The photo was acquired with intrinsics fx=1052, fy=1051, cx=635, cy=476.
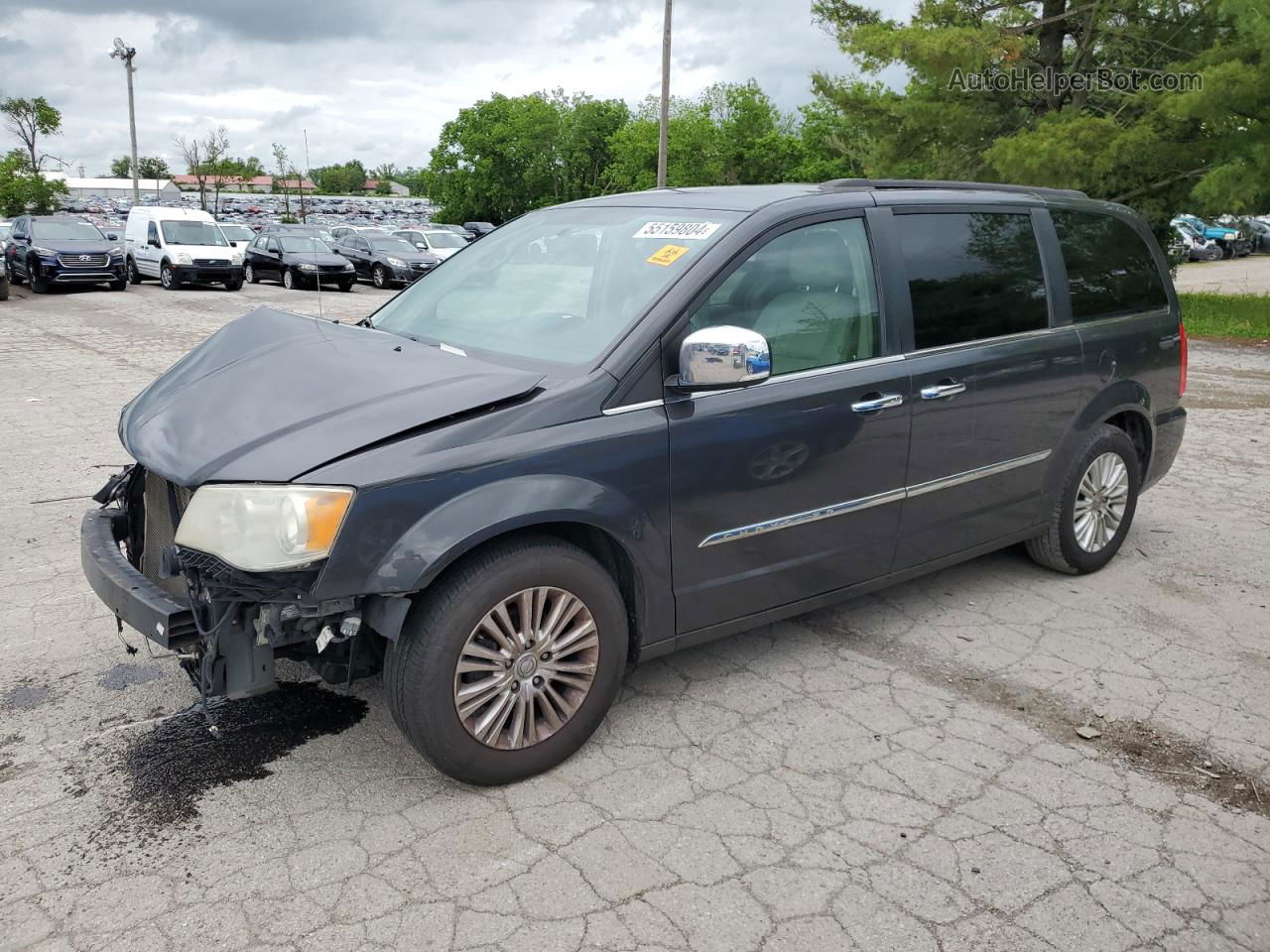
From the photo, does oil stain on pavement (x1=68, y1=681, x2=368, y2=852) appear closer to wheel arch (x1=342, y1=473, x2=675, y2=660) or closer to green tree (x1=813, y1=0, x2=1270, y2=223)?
wheel arch (x1=342, y1=473, x2=675, y2=660)

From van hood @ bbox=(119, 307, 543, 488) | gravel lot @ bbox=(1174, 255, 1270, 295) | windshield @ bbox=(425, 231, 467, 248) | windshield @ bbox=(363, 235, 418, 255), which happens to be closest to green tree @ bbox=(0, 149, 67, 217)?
windshield @ bbox=(425, 231, 467, 248)

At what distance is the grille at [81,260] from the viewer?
22.2m

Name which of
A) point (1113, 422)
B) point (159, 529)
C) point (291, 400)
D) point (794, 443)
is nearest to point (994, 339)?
point (1113, 422)

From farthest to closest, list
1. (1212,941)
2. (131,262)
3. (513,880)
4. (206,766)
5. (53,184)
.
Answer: (53,184) < (131,262) < (206,766) < (513,880) < (1212,941)

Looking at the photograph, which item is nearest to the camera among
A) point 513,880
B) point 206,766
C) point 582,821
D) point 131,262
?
point 513,880

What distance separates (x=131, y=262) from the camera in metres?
26.1

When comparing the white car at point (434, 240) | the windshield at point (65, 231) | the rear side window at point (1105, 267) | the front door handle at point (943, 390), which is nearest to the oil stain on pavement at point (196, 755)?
the front door handle at point (943, 390)

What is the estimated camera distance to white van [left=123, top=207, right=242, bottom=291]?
78.8 ft

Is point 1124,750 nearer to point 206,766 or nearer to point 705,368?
point 705,368

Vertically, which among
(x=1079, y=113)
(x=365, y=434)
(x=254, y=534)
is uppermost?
(x=1079, y=113)

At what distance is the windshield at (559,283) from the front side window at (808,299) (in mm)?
181

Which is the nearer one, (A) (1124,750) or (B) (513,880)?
(B) (513,880)

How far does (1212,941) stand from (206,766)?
2.92 m

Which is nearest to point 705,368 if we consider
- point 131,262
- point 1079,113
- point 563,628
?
point 563,628
